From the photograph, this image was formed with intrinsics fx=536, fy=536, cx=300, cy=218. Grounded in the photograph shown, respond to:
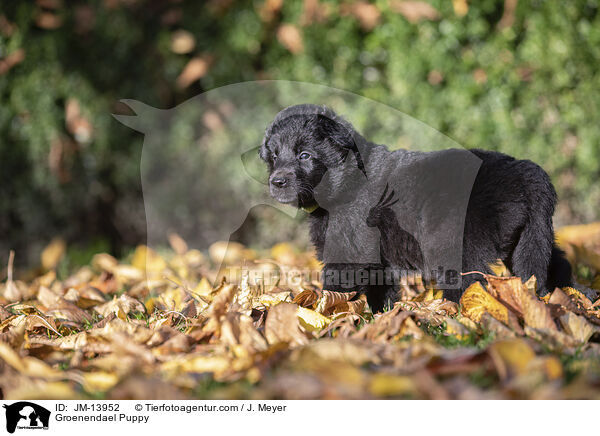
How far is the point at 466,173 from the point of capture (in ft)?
8.43

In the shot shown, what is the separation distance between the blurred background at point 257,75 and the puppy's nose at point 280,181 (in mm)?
2668

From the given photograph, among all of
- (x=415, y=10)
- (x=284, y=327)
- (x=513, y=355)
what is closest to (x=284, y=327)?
(x=284, y=327)

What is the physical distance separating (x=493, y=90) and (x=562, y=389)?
3883mm

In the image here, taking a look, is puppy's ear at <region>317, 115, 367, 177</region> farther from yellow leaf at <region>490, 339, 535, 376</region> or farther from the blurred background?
the blurred background

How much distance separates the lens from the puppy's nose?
263 centimetres

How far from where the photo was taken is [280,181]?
104 inches

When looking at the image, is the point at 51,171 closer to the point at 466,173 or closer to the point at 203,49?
the point at 203,49

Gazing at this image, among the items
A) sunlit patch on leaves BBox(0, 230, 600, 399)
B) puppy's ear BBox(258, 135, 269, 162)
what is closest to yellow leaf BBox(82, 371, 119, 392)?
sunlit patch on leaves BBox(0, 230, 600, 399)

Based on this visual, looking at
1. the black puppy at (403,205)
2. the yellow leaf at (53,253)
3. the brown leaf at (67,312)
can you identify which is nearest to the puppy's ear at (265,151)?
the black puppy at (403,205)

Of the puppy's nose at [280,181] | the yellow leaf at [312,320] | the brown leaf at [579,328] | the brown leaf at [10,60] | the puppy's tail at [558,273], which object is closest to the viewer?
the brown leaf at [579,328]

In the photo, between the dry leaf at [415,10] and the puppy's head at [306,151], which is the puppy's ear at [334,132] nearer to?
the puppy's head at [306,151]
